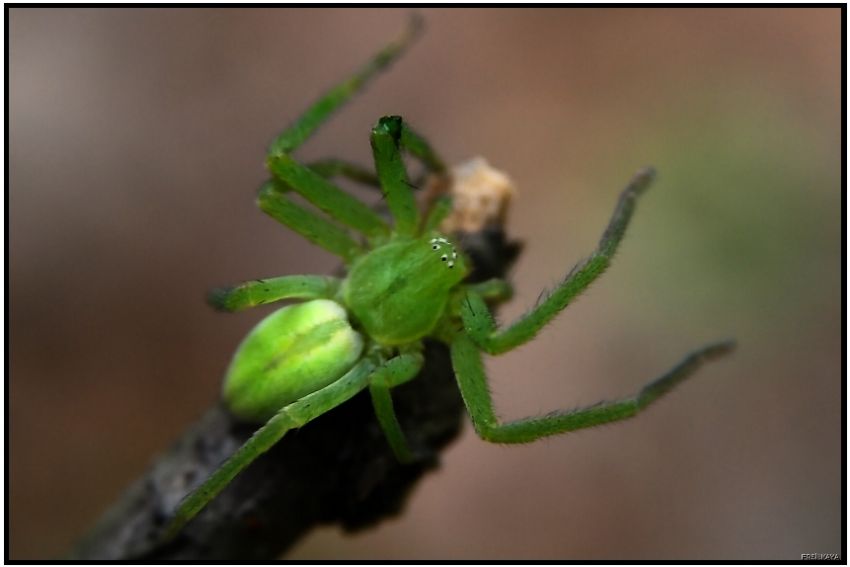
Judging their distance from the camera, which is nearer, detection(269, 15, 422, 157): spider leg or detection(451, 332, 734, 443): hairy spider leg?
detection(451, 332, 734, 443): hairy spider leg

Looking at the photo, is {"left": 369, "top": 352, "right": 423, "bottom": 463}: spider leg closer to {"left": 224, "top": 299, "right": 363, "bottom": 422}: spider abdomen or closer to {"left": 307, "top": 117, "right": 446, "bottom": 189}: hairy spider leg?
{"left": 224, "top": 299, "right": 363, "bottom": 422}: spider abdomen

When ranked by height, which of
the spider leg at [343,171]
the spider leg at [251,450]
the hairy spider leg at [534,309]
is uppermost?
the spider leg at [343,171]

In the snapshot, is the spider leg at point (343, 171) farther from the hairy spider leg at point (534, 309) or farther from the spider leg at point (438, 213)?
the hairy spider leg at point (534, 309)

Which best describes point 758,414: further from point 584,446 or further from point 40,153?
point 40,153

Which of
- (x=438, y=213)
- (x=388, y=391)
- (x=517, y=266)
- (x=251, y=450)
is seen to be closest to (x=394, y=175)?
(x=438, y=213)

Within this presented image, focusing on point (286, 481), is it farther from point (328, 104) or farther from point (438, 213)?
point (328, 104)

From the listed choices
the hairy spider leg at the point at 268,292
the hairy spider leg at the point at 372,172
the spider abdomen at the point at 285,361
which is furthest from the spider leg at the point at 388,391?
the hairy spider leg at the point at 372,172

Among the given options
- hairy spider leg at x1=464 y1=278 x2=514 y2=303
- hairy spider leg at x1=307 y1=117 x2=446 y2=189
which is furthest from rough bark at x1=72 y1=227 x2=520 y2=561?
hairy spider leg at x1=307 y1=117 x2=446 y2=189

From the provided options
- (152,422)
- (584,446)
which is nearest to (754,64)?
(584,446)
